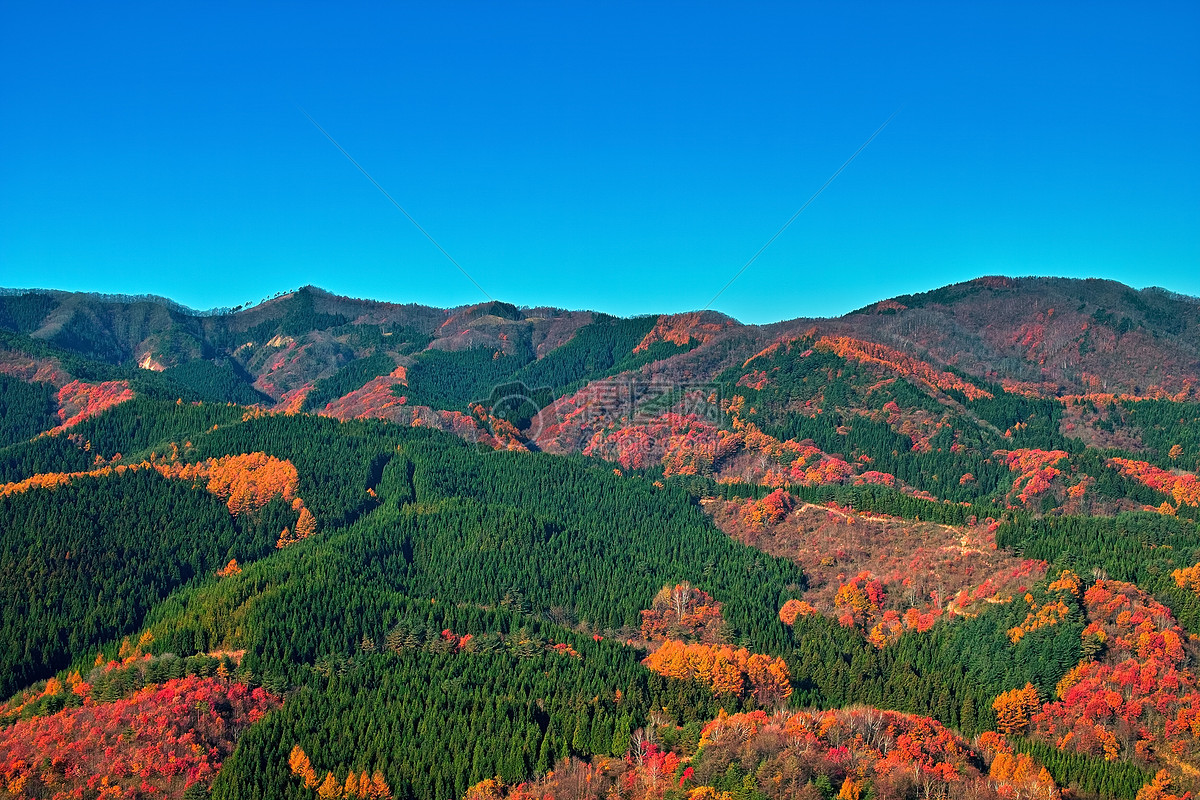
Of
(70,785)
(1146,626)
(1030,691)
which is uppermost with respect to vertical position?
(1146,626)

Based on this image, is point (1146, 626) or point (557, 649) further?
point (557, 649)

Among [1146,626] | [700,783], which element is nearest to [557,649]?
[700,783]

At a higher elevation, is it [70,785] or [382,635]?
[382,635]

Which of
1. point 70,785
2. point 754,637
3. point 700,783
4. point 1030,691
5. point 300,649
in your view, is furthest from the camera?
point 754,637

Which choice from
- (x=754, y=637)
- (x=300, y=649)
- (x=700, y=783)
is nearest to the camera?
(x=700, y=783)

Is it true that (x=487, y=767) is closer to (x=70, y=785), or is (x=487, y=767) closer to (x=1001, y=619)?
(x=70, y=785)

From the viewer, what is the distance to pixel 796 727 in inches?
5133

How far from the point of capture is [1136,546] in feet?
627

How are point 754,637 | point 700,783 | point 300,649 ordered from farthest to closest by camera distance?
point 754,637
point 300,649
point 700,783

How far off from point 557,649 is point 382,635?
1273 inches

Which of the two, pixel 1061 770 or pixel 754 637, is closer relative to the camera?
pixel 1061 770

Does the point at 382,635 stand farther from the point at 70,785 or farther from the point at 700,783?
the point at 700,783

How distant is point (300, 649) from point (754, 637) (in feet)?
269

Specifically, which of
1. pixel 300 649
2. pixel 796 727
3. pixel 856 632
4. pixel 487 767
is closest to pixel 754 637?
pixel 856 632
